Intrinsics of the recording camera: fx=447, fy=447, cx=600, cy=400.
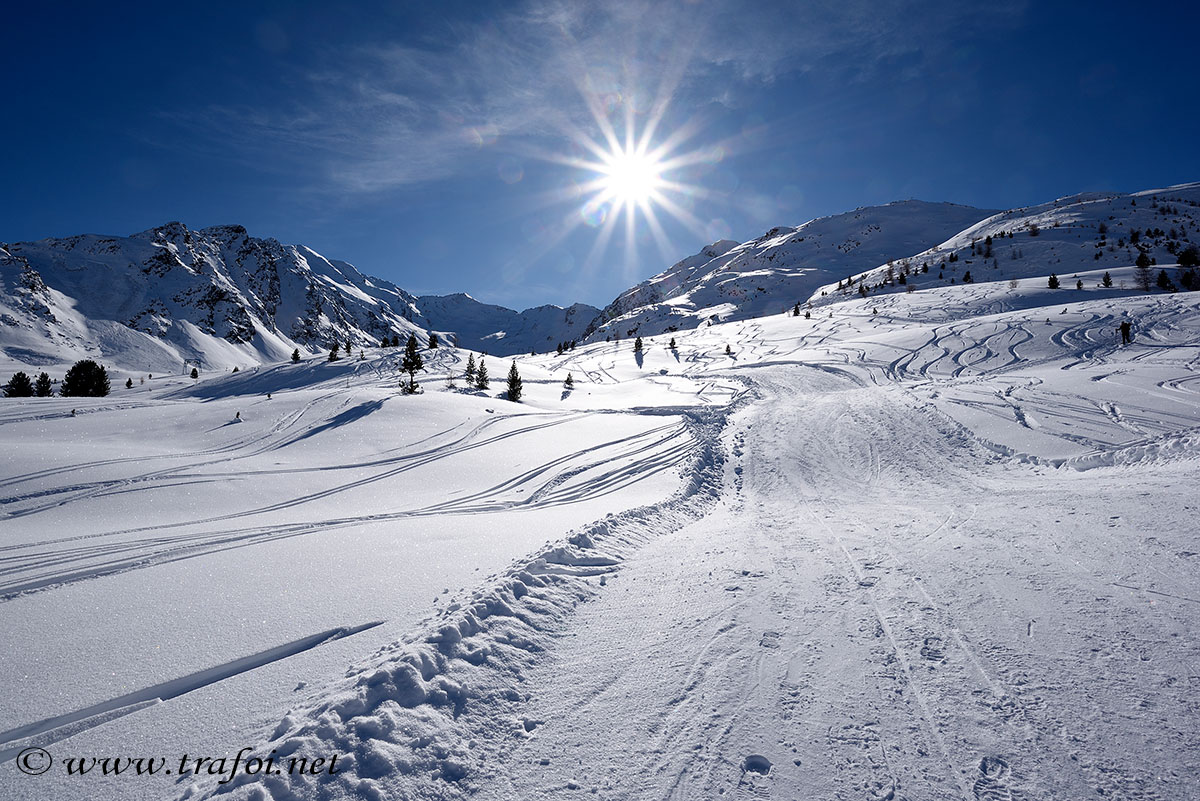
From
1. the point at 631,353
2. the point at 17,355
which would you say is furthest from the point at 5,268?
the point at 631,353

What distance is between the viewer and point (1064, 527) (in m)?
5.75

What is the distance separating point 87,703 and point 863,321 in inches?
1469

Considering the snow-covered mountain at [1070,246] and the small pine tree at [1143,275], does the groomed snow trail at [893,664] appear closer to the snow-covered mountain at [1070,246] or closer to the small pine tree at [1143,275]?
the small pine tree at [1143,275]

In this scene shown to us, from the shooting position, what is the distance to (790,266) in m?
86.8

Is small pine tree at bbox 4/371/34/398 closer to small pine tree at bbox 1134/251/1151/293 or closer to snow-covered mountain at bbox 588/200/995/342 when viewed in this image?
snow-covered mountain at bbox 588/200/995/342

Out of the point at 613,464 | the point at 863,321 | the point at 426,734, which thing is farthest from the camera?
the point at 863,321

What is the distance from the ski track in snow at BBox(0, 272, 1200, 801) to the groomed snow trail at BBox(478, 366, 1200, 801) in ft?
0.07

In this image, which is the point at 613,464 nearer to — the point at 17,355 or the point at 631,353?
the point at 631,353

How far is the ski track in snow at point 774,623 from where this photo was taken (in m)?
2.79

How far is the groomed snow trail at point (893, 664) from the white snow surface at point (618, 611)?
0.02 metres

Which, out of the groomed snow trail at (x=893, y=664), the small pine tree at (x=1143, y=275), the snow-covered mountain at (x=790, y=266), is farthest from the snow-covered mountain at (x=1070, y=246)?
the groomed snow trail at (x=893, y=664)

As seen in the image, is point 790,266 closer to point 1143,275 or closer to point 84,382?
point 1143,275

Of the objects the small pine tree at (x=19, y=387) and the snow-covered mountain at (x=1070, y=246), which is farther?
the snow-covered mountain at (x=1070, y=246)

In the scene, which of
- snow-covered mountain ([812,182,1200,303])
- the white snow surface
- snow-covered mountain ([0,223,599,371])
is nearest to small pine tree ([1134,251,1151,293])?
snow-covered mountain ([812,182,1200,303])
